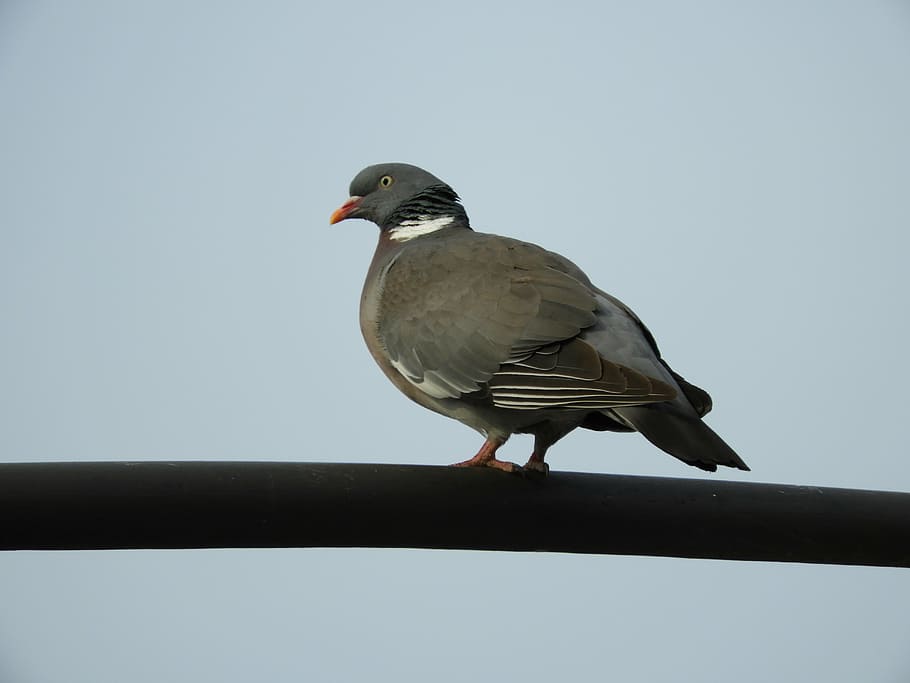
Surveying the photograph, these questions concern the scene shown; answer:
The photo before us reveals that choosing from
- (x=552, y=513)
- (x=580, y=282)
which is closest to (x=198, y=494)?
(x=552, y=513)

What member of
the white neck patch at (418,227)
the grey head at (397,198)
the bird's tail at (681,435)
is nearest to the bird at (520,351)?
the bird's tail at (681,435)

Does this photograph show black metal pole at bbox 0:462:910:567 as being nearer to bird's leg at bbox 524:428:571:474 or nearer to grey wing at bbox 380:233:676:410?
grey wing at bbox 380:233:676:410

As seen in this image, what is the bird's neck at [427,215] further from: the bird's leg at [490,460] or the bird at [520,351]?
the bird's leg at [490,460]

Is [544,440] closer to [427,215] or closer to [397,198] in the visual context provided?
[427,215]

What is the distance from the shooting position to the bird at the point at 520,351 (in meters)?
3.40

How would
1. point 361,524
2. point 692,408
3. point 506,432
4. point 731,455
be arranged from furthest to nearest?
point 506,432, point 692,408, point 731,455, point 361,524

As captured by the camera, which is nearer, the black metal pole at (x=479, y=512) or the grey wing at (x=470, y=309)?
the black metal pole at (x=479, y=512)

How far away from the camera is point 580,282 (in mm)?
4035

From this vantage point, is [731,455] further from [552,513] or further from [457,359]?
[457,359]

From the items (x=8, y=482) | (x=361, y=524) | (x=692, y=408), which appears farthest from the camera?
(x=692, y=408)

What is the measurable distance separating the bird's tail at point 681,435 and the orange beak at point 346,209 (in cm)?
219

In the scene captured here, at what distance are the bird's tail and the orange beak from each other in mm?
2195

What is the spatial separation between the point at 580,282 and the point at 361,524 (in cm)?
Result: 164

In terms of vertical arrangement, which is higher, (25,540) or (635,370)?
(635,370)
